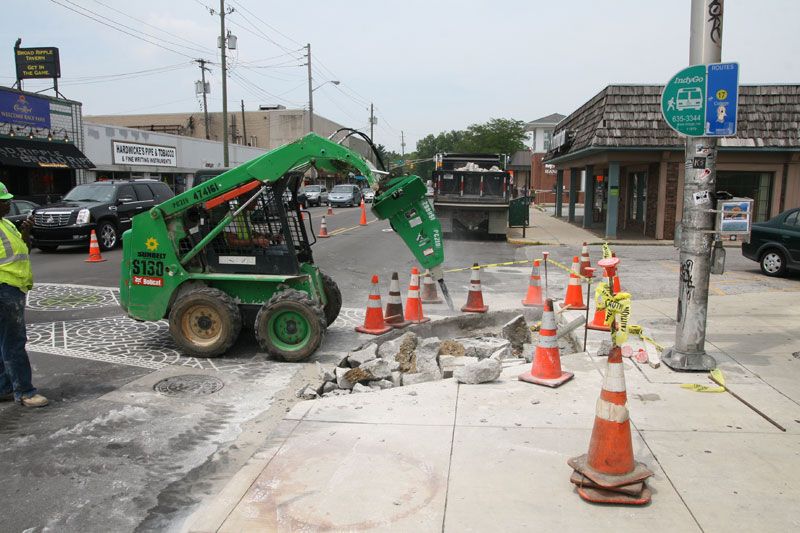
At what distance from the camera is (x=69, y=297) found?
34.7 feet

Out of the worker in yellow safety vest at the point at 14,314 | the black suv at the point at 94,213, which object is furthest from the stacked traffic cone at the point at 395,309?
Result: the black suv at the point at 94,213

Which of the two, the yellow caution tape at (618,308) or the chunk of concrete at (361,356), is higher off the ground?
the yellow caution tape at (618,308)

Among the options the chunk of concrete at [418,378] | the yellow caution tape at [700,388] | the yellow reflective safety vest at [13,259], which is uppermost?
the yellow reflective safety vest at [13,259]

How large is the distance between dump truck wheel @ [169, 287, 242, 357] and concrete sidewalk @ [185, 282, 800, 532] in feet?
6.53

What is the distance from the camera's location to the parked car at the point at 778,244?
12734 mm

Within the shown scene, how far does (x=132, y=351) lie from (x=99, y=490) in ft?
11.8

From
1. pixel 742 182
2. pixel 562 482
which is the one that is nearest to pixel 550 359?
pixel 562 482

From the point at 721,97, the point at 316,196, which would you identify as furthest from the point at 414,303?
the point at 316,196

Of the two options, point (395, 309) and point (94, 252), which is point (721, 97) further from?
point (94, 252)

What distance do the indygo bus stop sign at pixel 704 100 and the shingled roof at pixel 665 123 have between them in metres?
14.8

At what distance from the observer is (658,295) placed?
11055mm

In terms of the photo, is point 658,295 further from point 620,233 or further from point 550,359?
point 620,233

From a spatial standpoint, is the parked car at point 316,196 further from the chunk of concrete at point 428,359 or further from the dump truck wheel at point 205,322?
the chunk of concrete at point 428,359

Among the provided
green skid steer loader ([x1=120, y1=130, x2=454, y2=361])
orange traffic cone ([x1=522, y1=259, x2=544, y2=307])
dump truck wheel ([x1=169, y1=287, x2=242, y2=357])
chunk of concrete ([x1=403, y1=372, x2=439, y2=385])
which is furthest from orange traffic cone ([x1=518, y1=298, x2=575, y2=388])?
orange traffic cone ([x1=522, y1=259, x2=544, y2=307])
